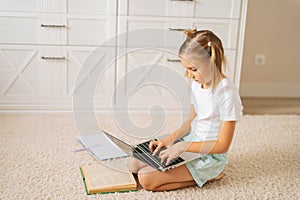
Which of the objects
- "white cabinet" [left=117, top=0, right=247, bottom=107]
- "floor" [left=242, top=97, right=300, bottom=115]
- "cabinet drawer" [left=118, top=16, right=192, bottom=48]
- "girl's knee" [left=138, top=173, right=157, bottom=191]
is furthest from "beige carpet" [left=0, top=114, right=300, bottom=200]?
"cabinet drawer" [left=118, top=16, right=192, bottom=48]

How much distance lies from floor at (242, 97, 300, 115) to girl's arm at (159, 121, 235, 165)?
119 cm

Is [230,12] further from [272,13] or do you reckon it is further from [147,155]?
[147,155]

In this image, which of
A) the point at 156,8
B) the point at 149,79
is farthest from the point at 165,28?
the point at 149,79

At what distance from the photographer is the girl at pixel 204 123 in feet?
5.01

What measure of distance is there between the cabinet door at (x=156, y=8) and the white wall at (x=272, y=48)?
74 cm

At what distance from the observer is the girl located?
1528mm

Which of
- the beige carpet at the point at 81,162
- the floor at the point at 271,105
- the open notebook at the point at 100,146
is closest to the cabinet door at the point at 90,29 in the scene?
the beige carpet at the point at 81,162

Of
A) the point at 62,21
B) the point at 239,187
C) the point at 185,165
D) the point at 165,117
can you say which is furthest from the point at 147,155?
the point at 62,21

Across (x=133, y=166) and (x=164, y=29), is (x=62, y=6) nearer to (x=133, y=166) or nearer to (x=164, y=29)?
(x=164, y=29)

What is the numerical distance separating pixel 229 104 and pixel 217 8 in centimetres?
107

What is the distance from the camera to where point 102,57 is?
2.47 metres

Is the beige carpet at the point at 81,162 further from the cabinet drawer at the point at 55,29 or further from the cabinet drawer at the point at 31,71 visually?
the cabinet drawer at the point at 55,29

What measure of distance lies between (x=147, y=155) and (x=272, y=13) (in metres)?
1.85

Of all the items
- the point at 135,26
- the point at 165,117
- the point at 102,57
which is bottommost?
the point at 165,117
